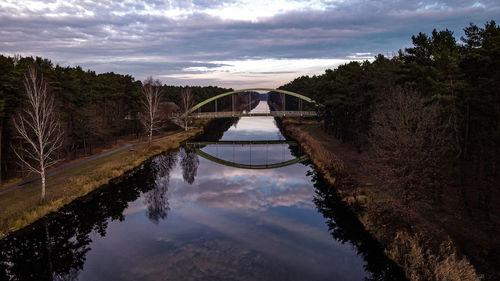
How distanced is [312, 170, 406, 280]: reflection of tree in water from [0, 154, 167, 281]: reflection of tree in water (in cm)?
1594

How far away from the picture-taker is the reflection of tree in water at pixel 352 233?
17250mm

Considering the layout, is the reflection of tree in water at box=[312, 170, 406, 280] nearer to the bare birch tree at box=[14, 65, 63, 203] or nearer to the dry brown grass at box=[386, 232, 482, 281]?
the dry brown grass at box=[386, 232, 482, 281]

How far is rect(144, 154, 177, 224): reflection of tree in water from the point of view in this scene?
26.7 m

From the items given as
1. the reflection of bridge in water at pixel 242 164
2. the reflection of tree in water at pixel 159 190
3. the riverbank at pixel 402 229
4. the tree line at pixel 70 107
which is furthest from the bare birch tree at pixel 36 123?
the riverbank at pixel 402 229

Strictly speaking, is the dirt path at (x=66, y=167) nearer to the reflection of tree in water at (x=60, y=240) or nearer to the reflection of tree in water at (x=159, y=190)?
the reflection of tree in water at (x=60, y=240)

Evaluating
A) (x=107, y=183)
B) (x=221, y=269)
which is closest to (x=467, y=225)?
(x=221, y=269)

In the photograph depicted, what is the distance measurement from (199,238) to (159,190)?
13.3 meters

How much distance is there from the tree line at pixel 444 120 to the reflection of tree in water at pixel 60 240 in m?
19.3

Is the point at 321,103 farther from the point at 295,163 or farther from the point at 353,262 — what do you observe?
the point at 353,262

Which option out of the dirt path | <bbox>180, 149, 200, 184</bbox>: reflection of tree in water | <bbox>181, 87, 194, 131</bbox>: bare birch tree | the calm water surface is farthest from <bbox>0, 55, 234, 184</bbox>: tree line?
<bbox>181, 87, 194, 131</bbox>: bare birch tree

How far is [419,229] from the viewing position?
19359 mm

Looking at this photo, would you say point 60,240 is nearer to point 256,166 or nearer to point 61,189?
point 61,189

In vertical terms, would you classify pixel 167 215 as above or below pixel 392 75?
below

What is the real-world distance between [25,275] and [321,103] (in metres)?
55.9
